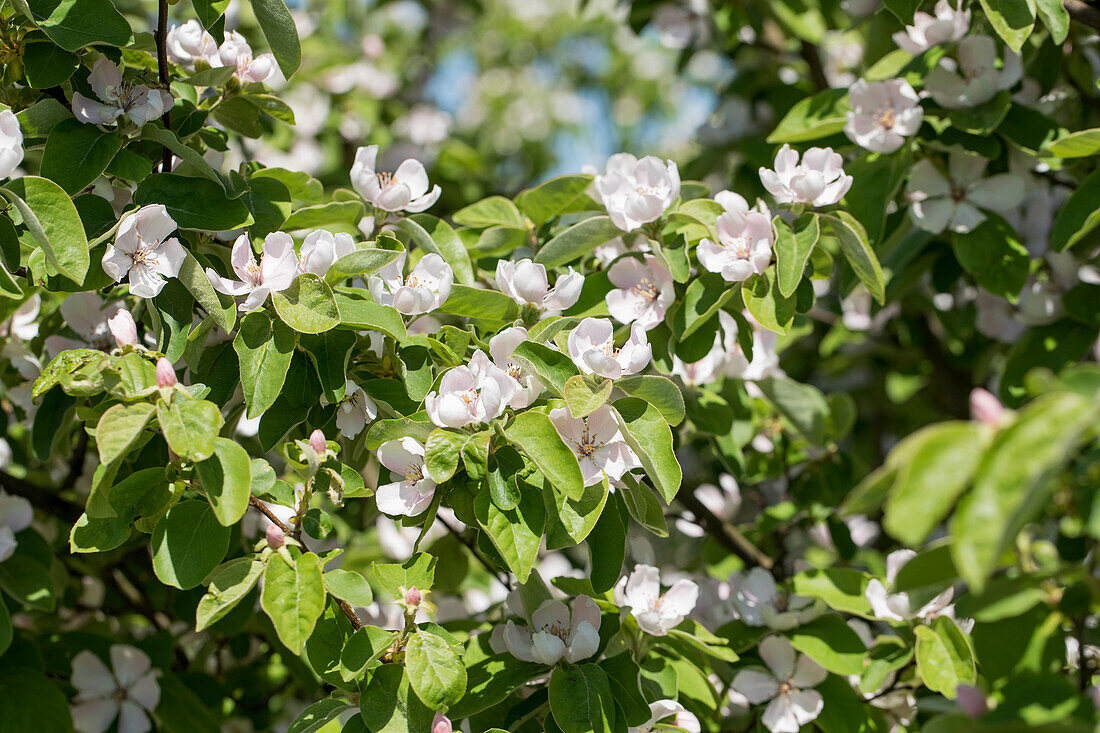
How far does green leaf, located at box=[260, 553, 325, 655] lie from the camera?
111 centimetres

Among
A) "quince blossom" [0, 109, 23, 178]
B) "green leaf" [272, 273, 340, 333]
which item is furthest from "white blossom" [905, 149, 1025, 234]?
"quince blossom" [0, 109, 23, 178]

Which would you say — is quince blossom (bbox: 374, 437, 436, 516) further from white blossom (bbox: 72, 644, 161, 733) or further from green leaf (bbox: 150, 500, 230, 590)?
white blossom (bbox: 72, 644, 161, 733)

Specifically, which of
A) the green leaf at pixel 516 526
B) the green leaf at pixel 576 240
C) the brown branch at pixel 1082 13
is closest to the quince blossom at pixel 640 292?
the green leaf at pixel 576 240

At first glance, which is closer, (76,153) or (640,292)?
(76,153)

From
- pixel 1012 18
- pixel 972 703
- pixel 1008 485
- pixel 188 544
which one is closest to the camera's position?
pixel 1008 485

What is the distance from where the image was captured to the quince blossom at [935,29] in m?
1.72

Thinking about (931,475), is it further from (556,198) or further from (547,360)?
(556,198)

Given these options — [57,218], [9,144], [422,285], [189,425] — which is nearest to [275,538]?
[189,425]

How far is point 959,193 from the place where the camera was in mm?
1787

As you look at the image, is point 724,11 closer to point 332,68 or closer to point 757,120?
point 757,120

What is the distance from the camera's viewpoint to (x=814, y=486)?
208cm

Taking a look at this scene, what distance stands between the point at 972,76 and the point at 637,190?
0.69m

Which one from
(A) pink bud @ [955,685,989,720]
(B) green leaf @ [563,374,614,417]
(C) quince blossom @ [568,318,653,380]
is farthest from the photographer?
(C) quince blossom @ [568,318,653,380]

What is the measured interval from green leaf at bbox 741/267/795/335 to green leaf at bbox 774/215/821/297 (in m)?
0.02
